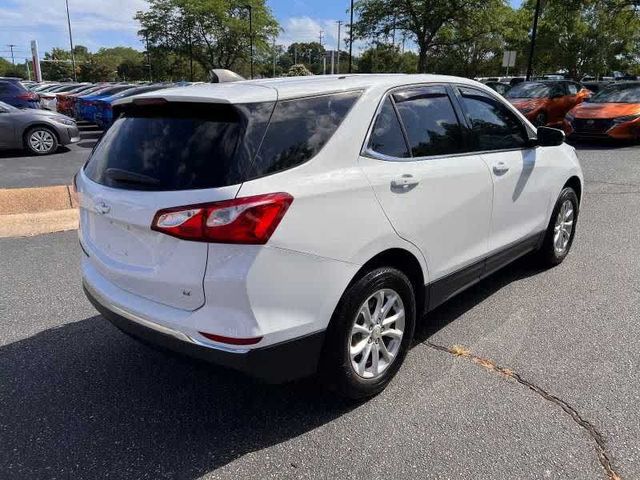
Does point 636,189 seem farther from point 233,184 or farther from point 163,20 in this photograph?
point 163,20

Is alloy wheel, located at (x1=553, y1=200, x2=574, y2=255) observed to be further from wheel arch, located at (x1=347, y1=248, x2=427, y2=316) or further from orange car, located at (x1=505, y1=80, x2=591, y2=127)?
orange car, located at (x1=505, y1=80, x2=591, y2=127)

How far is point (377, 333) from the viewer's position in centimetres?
294

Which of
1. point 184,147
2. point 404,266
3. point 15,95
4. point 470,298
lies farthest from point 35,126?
point 404,266

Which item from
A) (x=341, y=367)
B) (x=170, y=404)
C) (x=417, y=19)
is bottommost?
(x=170, y=404)

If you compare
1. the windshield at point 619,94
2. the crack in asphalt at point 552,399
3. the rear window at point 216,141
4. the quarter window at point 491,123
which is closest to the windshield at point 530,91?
the windshield at point 619,94

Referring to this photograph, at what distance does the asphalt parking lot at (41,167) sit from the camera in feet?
30.2

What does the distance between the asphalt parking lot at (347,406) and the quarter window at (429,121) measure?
1.30 m

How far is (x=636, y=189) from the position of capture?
8844 mm

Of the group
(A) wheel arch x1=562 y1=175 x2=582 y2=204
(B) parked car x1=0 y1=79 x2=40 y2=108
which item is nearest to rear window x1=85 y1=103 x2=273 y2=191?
(A) wheel arch x1=562 y1=175 x2=582 y2=204

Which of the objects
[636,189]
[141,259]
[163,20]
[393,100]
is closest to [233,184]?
[141,259]

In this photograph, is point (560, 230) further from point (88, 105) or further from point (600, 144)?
point (88, 105)

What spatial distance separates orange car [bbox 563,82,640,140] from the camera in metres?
13.5

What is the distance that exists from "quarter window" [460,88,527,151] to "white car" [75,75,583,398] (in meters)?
0.29

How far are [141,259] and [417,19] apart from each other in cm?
3493
